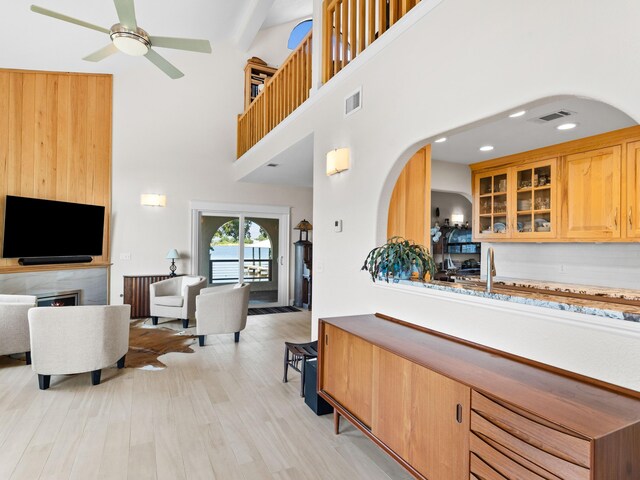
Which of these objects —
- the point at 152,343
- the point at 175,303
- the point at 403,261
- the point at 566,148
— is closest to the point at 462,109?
the point at 403,261

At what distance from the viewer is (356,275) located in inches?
119

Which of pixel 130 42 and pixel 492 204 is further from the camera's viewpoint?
pixel 492 204

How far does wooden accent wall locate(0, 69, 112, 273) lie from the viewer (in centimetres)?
532

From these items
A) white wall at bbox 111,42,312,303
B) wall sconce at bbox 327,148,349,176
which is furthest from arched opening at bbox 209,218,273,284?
wall sconce at bbox 327,148,349,176

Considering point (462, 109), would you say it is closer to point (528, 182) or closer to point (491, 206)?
point (528, 182)

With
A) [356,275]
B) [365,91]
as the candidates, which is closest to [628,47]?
[365,91]

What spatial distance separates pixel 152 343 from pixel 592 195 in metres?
5.37

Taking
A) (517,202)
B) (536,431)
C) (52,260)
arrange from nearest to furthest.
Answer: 1. (536,431)
2. (517,202)
3. (52,260)

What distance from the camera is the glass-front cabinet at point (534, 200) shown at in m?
4.02

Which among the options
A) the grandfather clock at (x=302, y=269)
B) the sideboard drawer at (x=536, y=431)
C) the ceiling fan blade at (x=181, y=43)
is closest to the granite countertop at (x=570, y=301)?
the sideboard drawer at (x=536, y=431)

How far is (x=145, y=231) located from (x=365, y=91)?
4.96 meters

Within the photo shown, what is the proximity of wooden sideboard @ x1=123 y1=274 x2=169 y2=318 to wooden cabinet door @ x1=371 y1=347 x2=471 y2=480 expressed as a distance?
17.6ft

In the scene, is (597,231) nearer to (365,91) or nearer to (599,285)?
(599,285)

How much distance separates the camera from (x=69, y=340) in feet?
10.6
